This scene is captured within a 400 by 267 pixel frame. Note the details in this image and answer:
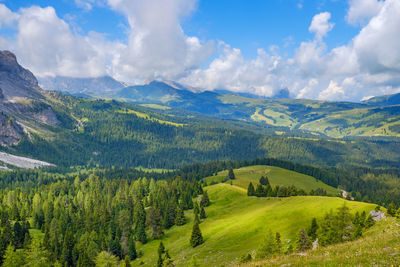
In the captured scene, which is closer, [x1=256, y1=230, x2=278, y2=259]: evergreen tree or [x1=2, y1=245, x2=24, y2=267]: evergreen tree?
[x1=256, y1=230, x2=278, y2=259]: evergreen tree

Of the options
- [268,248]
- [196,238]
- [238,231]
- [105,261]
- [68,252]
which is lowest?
[68,252]

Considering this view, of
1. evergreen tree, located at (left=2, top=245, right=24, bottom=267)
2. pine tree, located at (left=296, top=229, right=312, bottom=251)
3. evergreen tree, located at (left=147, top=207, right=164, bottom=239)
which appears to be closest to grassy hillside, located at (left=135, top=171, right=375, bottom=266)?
evergreen tree, located at (left=147, top=207, right=164, bottom=239)

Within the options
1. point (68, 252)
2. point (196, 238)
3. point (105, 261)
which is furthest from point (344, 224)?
point (68, 252)

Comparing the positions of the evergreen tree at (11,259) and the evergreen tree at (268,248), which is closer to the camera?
the evergreen tree at (268,248)

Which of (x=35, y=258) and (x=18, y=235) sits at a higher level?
(x=35, y=258)

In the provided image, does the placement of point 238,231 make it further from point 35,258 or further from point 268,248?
point 35,258

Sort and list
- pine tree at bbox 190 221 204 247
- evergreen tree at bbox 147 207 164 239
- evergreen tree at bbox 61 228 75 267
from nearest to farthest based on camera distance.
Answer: pine tree at bbox 190 221 204 247, evergreen tree at bbox 61 228 75 267, evergreen tree at bbox 147 207 164 239

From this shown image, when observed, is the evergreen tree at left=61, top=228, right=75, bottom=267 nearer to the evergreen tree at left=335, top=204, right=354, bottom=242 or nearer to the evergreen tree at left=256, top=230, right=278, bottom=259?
the evergreen tree at left=256, top=230, right=278, bottom=259

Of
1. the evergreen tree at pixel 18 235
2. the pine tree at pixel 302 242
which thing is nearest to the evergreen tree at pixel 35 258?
the evergreen tree at pixel 18 235

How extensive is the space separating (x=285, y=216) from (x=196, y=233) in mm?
28914

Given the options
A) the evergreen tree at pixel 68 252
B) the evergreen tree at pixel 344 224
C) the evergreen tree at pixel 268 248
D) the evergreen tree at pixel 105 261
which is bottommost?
the evergreen tree at pixel 68 252

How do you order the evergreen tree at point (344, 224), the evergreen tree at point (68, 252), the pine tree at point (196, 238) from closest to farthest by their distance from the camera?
Answer: 1. the evergreen tree at point (344, 224)
2. the pine tree at point (196, 238)
3. the evergreen tree at point (68, 252)

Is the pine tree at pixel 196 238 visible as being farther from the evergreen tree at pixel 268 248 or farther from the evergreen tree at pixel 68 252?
the evergreen tree at pixel 68 252

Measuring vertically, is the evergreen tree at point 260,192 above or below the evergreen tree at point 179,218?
above
